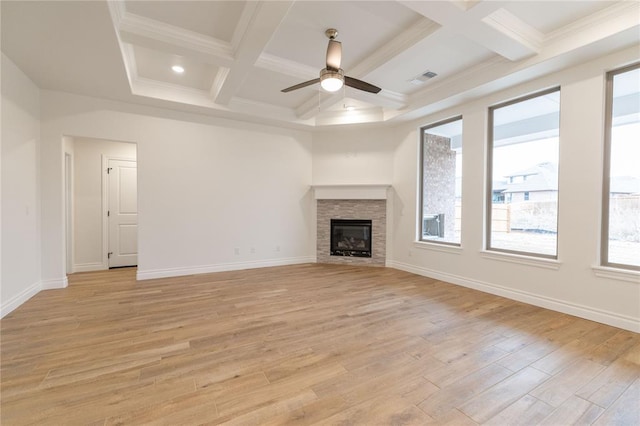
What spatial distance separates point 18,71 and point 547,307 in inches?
277

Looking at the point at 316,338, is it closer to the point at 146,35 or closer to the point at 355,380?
the point at 355,380

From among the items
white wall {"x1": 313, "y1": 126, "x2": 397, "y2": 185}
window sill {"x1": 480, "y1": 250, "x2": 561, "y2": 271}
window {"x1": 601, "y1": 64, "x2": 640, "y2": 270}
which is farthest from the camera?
white wall {"x1": 313, "y1": 126, "x2": 397, "y2": 185}

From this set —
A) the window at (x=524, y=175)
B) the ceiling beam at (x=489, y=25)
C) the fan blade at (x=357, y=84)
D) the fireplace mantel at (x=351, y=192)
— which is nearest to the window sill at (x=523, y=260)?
the window at (x=524, y=175)

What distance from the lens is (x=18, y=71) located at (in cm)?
336

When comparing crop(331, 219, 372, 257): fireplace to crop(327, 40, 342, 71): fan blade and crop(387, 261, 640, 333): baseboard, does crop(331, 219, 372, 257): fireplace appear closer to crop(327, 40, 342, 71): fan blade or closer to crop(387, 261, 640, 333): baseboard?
crop(387, 261, 640, 333): baseboard

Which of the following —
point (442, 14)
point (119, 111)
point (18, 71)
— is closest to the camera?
point (442, 14)

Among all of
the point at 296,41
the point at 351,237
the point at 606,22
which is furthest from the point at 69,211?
the point at 606,22

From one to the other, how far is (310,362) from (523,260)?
3182 mm

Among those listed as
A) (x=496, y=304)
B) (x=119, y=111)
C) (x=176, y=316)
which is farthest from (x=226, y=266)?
(x=496, y=304)

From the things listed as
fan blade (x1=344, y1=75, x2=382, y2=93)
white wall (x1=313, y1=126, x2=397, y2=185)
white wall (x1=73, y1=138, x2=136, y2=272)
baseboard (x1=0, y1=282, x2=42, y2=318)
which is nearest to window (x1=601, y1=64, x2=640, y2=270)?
fan blade (x1=344, y1=75, x2=382, y2=93)

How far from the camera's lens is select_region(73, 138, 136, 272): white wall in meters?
5.25

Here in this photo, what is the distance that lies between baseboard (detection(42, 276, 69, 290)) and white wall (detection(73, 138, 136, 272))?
1309 millimetres

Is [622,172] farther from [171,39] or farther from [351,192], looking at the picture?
[171,39]

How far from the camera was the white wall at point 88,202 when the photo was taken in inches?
207
